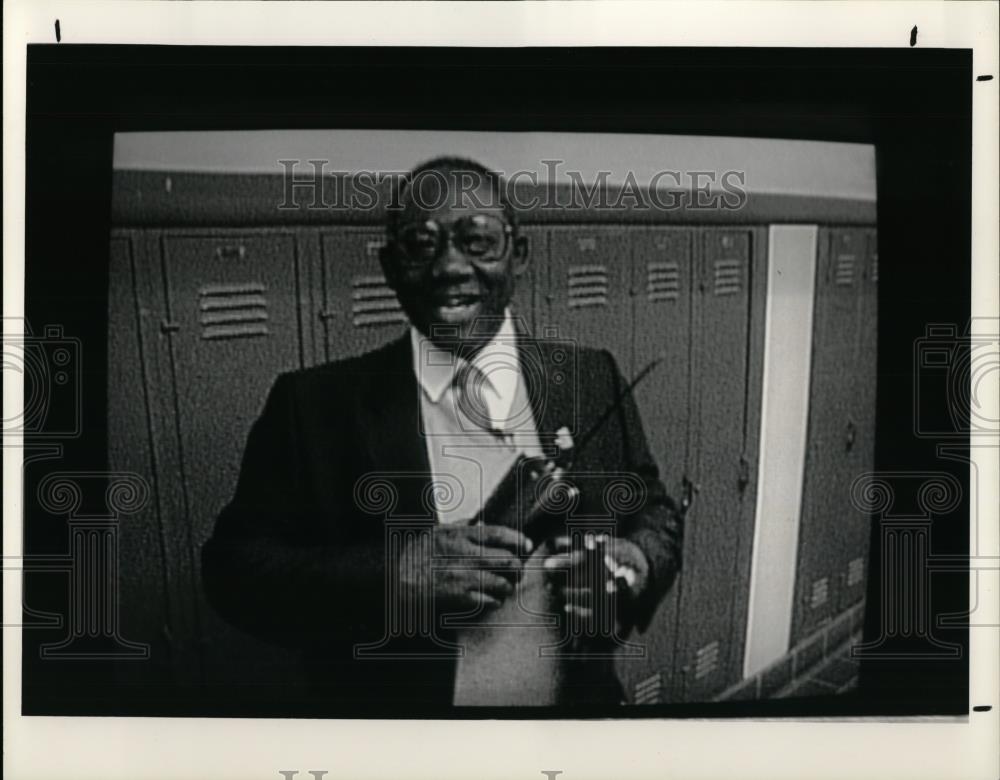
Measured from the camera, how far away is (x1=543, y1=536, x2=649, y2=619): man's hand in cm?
234

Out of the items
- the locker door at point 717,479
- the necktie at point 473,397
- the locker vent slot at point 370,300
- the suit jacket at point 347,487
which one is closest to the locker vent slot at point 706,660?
the locker door at point 717,479

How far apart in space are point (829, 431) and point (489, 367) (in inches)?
31.2

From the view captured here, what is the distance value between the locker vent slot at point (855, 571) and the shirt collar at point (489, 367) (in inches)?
34.4

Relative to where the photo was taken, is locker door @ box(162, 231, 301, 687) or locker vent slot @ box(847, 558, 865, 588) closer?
locker door @ box(162, 231, 301, 687)

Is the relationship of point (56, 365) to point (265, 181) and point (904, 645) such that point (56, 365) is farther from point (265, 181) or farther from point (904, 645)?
point (904, 645)

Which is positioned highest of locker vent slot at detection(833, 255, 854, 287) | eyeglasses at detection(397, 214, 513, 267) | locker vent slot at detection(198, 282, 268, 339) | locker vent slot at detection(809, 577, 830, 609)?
eyeglasses at detection(397, 214, 513, 267)

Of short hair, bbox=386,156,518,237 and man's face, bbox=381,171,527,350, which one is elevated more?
short hair, bbox=386,156,518,237

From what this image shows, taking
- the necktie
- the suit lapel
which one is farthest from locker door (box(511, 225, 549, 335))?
the suit lapel

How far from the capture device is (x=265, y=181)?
2299mm

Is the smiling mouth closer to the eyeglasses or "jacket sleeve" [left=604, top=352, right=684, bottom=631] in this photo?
the eyeglasses

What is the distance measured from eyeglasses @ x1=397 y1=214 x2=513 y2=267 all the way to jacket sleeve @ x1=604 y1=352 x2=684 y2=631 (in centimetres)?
38

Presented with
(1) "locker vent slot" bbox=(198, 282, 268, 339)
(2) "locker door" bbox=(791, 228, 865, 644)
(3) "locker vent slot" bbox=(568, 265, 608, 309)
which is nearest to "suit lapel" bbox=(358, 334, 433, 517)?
(1) "locker vent slot" bbox=(198, 282, 268, 339)

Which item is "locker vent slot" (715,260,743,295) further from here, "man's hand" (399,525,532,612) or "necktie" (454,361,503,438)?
"man's hand" (399,525,532,612)

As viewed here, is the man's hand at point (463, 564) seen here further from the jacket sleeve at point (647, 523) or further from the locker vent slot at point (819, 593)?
the locker vent slot at point (819, 593)
